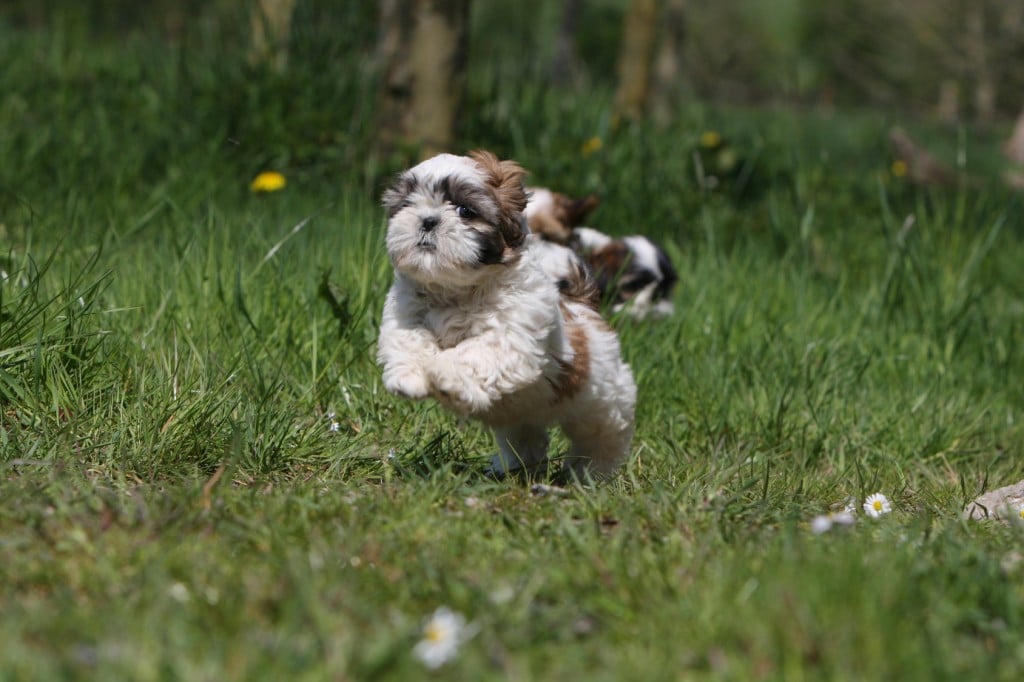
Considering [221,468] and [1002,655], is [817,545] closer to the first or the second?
[1002,655]

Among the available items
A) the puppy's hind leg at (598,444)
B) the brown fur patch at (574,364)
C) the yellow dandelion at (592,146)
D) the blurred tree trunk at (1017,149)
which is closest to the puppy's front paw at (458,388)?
the brown fur patch at (574,364)

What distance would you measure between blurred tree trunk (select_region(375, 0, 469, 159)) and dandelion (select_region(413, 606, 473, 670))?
4.44 metres

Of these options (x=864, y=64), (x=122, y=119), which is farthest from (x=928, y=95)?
(x=122, y=119)

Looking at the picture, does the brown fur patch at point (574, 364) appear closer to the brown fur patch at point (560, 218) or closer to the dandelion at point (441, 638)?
the dandelion at point (441, 638)

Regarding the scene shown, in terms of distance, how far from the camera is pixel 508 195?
11.8ft

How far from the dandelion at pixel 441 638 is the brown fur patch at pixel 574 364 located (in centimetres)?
141

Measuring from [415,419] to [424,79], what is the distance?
9.17ft

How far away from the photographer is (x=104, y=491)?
10.3 feet

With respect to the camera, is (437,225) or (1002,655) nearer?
(1002,655)

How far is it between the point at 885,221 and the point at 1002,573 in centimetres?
412

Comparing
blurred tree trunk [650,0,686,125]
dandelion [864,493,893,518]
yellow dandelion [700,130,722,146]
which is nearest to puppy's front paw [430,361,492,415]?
dandelion [864,493,893,518]

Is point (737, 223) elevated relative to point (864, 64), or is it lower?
elevated

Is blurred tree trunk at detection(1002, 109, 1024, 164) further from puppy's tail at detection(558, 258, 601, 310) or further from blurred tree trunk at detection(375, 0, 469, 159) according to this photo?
puppy's tail at detection(558, 258, 601, 310)

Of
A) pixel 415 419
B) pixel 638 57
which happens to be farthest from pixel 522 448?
pixel 638 57
